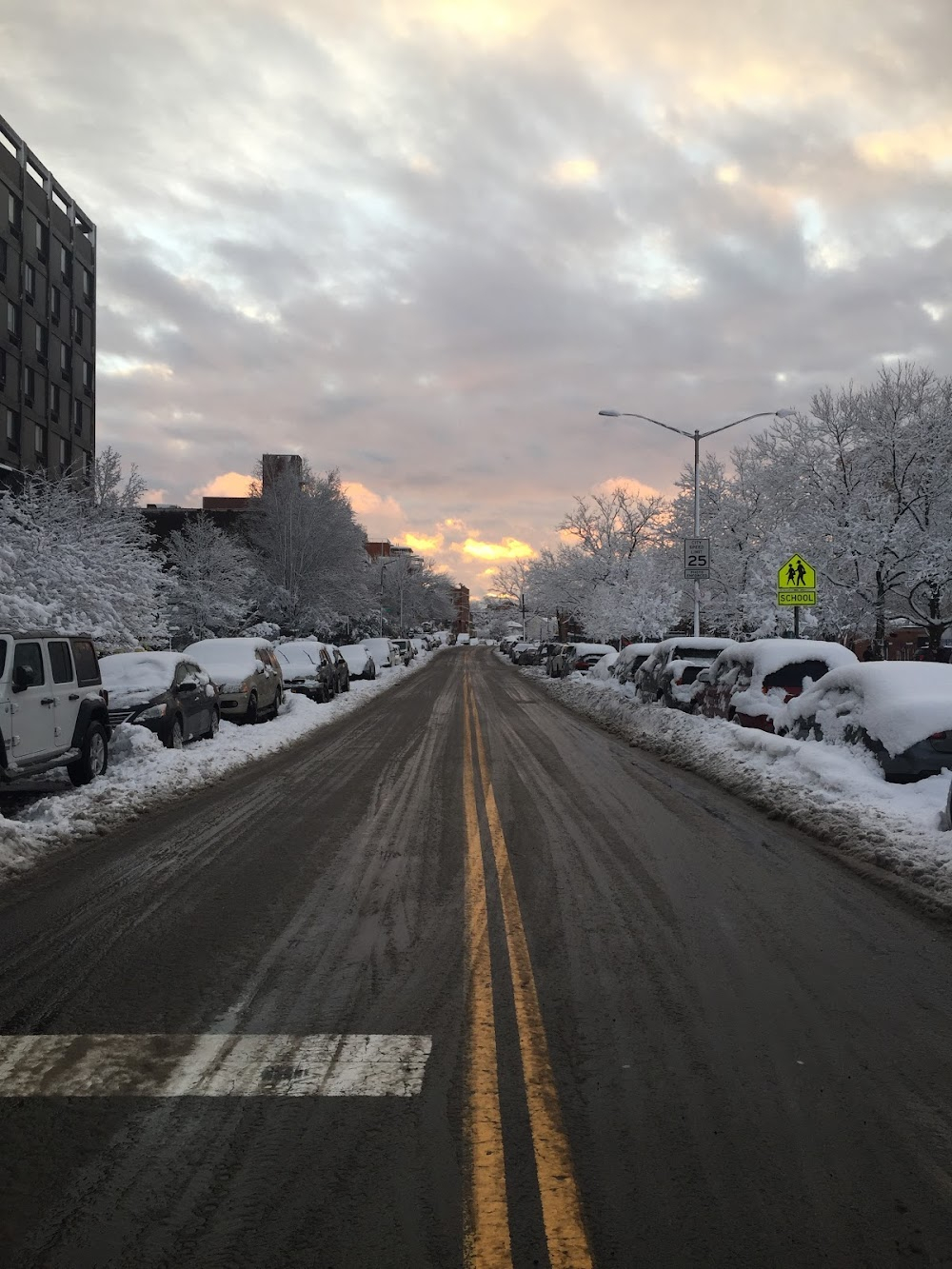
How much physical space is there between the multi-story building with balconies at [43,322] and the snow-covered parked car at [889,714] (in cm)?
3755

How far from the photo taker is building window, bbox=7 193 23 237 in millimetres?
42500

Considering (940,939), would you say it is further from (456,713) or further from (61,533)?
(61,533)

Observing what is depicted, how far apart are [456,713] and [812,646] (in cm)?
984

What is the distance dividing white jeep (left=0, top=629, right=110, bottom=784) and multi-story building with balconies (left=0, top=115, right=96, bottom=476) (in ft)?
107

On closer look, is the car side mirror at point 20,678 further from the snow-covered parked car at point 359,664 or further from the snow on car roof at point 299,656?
the snow-covered parked car at point 359,664

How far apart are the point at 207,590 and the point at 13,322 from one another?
15.5 metres

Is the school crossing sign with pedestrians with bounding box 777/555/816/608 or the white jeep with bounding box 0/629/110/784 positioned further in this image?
the school crossing sign with pedestrians with bounding box 777/555/816/608

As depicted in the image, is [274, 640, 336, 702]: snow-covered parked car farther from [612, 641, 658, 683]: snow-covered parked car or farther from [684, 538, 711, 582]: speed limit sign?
[684, 538, 711, 582]: speed limit sign

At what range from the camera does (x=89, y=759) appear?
11320mm

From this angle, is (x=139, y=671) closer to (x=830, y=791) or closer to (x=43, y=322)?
(x=830, y=791)

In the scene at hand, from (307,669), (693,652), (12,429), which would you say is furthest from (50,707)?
(12,429)

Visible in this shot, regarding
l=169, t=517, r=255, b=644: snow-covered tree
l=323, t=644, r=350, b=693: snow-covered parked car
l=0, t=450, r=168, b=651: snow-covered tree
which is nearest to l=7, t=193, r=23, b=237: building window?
l=169, t=517, r=255, b=644: snow-covered tree

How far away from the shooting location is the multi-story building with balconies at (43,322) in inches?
1682

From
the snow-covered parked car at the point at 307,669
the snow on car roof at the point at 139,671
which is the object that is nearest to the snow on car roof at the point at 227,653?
the snow on car roof at the point at 139,671
